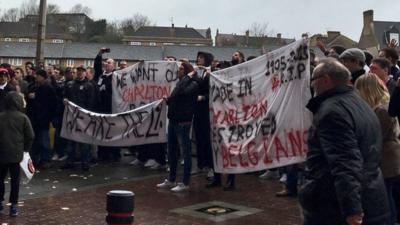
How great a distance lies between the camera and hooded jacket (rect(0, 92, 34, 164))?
757 centimetres

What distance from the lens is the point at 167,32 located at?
431 ft

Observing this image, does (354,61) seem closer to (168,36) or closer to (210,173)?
(210,173)

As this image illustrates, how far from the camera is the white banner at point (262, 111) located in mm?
8031

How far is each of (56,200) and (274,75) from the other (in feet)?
12.0

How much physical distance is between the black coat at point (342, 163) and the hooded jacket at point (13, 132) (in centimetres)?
463

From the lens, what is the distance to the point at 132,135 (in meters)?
11.4

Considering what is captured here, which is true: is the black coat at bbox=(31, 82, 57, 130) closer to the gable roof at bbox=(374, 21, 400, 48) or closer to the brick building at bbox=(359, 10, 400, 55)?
the brick building at bbox=(359, 10, 400, 55)

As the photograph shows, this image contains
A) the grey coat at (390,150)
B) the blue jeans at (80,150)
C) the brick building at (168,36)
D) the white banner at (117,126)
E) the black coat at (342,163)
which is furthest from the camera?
the brick building at (168,36)

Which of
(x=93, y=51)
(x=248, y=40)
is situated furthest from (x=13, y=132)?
(x=248, y=40)

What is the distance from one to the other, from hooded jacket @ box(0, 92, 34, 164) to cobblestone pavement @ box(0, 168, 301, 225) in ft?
2.64

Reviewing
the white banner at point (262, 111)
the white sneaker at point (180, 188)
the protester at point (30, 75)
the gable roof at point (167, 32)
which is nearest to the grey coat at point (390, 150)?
the white banner at point (262, 111)

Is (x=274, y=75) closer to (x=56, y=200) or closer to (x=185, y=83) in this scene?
(x=185, y=83)

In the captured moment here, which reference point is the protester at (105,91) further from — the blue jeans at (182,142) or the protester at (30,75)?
the blue jeans at (182,142)

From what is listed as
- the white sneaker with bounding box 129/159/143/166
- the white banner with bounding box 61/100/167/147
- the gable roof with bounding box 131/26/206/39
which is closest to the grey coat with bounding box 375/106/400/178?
the white banner with bounding box 61/100/167/147
